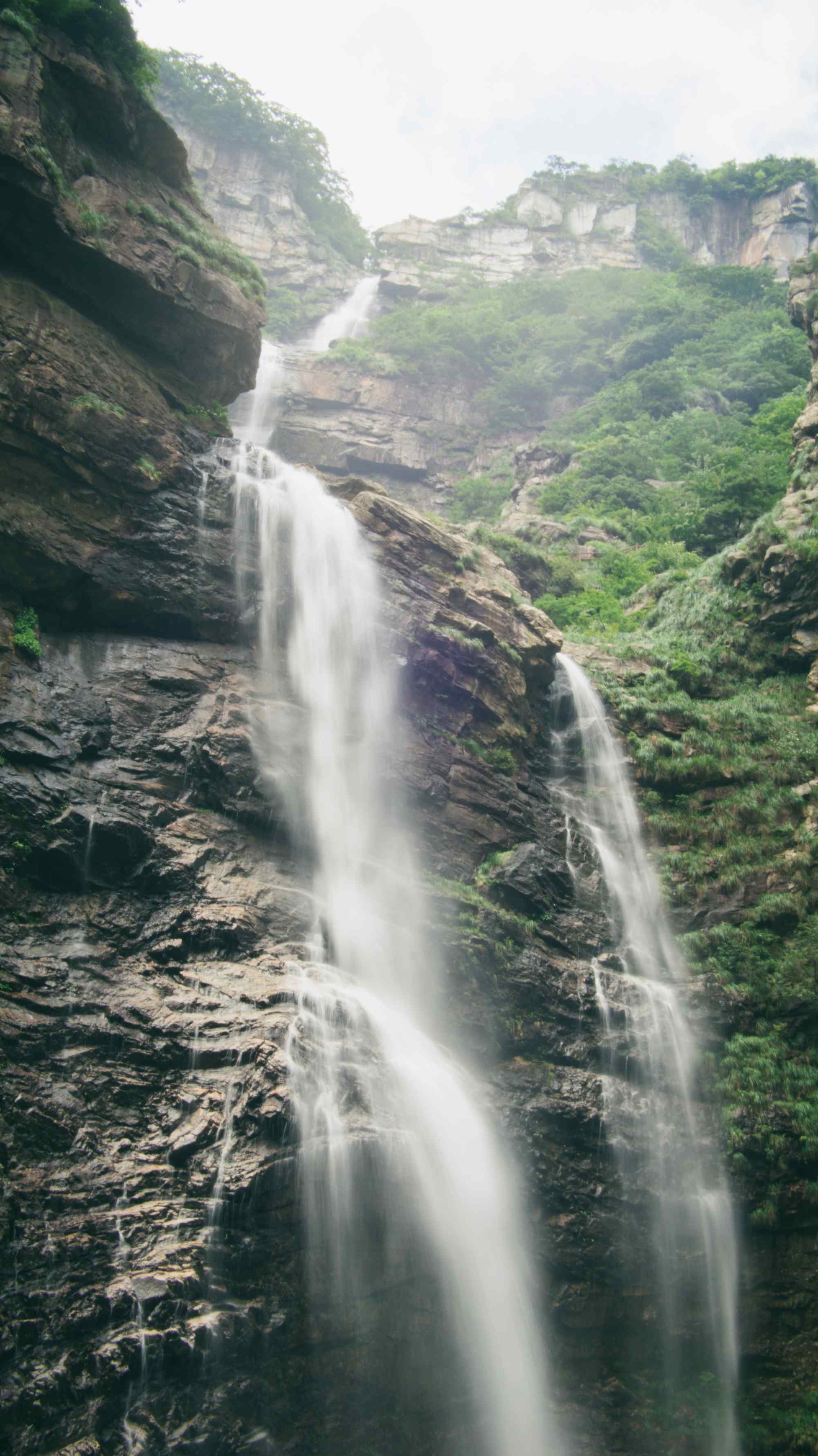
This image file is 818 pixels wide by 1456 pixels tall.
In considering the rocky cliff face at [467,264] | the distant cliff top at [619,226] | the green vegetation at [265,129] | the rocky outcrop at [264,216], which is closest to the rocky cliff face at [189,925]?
the rocky cliff face at [467,264]

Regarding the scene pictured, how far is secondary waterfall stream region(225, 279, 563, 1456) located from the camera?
9258mm

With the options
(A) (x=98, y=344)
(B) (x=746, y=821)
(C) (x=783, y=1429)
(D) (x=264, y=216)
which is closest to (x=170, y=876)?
(A) (x=98, y=344)

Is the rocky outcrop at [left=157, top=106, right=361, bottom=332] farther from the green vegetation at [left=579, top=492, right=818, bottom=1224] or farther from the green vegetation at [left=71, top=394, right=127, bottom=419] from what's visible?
the green vegetation at [left=71, top=394, right=127, bottom=419]

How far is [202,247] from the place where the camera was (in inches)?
643

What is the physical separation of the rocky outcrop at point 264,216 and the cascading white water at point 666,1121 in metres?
41.7

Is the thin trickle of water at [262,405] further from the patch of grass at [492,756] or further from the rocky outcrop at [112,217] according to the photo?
the patch of grass at [492,756]

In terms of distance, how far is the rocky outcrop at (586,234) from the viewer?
1900 inches

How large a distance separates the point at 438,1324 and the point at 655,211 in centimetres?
6253

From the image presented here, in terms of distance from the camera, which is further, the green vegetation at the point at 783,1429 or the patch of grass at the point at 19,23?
the patch of grass at the point at 19,23

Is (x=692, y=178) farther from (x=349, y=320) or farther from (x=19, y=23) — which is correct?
(x=19, y=23)

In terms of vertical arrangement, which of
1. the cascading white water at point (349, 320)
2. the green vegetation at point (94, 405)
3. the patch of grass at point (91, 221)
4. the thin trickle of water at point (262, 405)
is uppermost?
the cascading white water at point (349, 320)

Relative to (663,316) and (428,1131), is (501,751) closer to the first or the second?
(428,1131)

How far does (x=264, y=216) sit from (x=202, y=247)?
126 ft

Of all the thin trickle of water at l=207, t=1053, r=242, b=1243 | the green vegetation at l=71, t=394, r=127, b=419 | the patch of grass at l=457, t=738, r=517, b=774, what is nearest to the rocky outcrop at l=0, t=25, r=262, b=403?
the green vegetation at l=71, t=394, r=127, b=419
